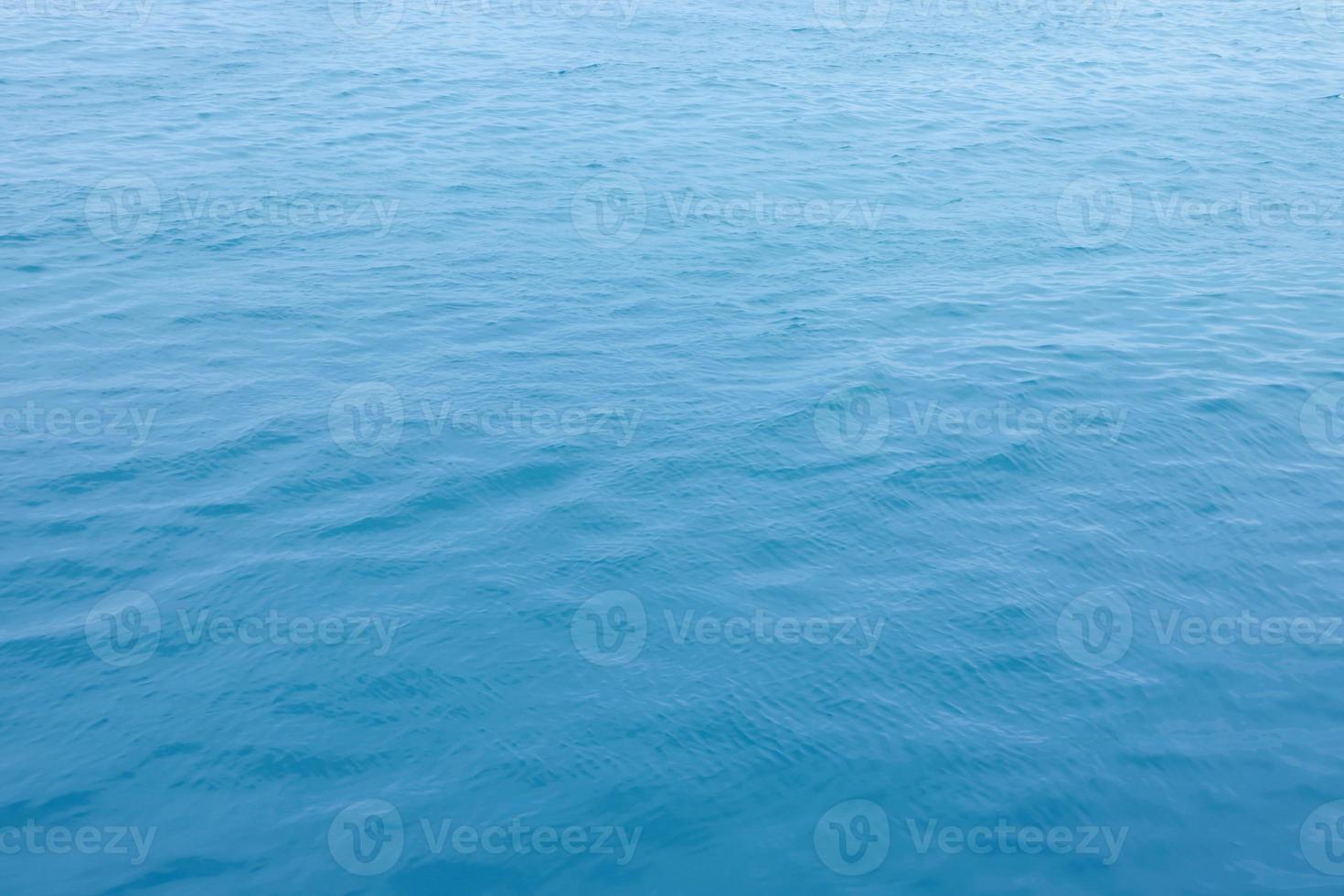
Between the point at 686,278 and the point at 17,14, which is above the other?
the point at 17,14

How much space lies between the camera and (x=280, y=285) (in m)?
19.6

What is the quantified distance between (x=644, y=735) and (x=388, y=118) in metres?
20.8

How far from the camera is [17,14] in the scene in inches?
1369

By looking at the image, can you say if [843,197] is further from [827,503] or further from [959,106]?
[827,503]

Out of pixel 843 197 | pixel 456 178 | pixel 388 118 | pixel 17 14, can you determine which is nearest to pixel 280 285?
pixel 456 178

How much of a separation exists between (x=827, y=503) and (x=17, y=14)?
110ft

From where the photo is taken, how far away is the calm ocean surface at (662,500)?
10891mm

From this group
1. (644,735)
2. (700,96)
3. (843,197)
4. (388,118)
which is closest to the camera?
(644,735)

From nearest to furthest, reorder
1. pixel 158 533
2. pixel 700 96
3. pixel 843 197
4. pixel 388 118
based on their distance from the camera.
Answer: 1. pixel 158 533
2. pixel 843 197
3. pixel 388 118
4. pixel 700 96

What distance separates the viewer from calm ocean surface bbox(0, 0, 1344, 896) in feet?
35.7

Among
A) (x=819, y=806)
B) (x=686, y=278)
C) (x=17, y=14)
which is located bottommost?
(x=819, y=806)

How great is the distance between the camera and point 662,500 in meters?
15.1

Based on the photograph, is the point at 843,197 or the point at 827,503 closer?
the point at 827,503

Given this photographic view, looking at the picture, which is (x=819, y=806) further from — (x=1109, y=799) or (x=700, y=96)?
(x=700, y=96)
